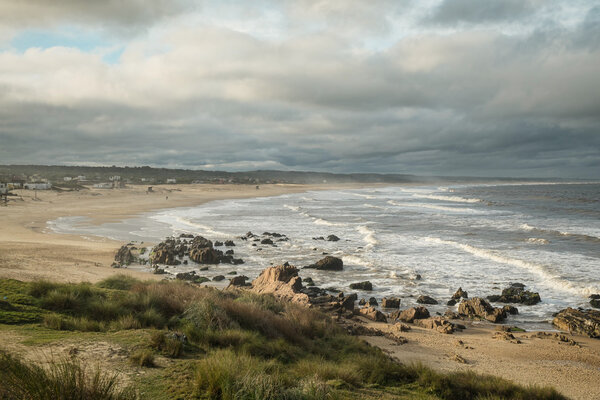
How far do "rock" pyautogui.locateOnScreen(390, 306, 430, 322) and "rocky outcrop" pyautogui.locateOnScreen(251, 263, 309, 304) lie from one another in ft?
10.5

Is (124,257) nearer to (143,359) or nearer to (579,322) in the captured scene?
(143,359)

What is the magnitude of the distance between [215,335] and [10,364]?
3.48 m

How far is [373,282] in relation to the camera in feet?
58.2

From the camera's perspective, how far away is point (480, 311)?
45.0 ft

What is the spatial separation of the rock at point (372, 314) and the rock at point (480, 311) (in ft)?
10.6

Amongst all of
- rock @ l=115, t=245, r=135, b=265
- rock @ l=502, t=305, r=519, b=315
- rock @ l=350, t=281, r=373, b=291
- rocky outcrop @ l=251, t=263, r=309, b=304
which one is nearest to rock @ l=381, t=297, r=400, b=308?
rock @ l=350, t=281, r=373, b=291

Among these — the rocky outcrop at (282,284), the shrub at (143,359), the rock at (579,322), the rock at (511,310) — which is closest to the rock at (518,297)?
the rock at (511,310)

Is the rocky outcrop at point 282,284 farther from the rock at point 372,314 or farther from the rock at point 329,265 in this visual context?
the rock at point 329,265

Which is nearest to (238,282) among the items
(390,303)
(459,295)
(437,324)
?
(390,303)

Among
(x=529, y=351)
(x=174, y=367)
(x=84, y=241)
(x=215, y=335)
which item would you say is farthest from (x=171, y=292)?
(x=84, y=241)

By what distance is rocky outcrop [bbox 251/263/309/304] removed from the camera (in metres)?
13.4

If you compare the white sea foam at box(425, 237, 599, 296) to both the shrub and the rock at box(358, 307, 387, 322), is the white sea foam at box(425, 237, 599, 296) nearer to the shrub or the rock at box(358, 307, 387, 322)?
the rock at box(358, 307, 387, 322)

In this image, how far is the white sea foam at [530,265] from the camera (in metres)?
16.5

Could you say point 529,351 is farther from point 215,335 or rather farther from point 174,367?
point 174,367
